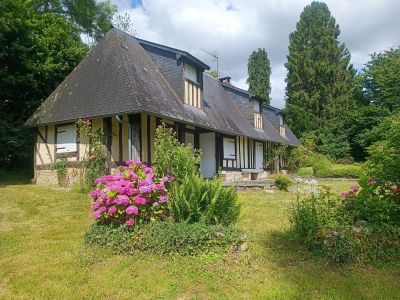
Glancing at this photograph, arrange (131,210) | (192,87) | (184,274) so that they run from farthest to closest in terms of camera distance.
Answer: (192,87)
(131,210)
(184,274)

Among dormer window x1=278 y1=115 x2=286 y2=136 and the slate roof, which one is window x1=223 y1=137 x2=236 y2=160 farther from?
dormer window x1=278 y1=115 x2=286 y2=136

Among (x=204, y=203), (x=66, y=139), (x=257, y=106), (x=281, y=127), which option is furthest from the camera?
(x=281, y=127)

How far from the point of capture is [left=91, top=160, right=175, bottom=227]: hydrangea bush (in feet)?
16.2

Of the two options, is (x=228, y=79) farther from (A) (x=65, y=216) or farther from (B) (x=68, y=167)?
(A) (x=65, y=216)

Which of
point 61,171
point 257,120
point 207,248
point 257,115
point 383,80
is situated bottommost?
point 207,248

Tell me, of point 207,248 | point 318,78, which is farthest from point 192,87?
point 318,78

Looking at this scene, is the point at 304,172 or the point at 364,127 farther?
the point at 364,127

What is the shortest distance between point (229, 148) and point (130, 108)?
24.3 feet

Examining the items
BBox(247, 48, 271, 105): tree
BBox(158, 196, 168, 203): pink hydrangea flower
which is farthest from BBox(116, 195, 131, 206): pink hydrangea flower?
BBox(247, 48, 271, 105): tree

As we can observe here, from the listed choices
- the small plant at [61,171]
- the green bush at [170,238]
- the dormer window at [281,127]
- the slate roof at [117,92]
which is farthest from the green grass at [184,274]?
the dormer window at [281,127]

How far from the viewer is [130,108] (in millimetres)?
9812

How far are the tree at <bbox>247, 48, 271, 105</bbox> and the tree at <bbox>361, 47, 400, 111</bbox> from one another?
8523 mm

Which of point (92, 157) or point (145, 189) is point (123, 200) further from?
point (92, 157)

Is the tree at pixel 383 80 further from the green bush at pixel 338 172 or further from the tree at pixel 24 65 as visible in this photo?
the tree at pixel 24 65
